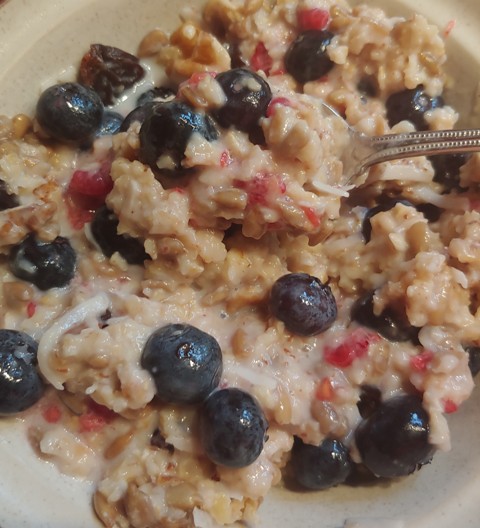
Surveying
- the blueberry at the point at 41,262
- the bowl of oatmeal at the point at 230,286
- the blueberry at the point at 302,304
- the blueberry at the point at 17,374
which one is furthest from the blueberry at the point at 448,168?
the blueberry at the point at 17,374

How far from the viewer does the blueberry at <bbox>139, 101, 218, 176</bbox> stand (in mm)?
1349

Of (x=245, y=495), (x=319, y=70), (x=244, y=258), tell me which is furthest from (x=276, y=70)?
(x=245, y=495)

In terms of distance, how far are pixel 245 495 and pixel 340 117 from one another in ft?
3.00

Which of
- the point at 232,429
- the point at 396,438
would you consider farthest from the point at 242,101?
the point at 396,438

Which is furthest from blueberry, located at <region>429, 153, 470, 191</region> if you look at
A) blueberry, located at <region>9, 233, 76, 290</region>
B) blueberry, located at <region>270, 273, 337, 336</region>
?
blueberry, located at <region>9, 233, 76, 290</region>

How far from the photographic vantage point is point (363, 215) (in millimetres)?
1694

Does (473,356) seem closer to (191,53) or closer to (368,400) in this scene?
(368,400)

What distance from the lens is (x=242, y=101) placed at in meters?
1.40

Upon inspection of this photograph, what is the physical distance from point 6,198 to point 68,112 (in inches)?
9.7

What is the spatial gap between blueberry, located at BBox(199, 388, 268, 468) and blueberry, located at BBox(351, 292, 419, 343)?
14.0 inches

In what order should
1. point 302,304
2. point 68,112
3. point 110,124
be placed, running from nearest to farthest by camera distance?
point 302,304
point 68,112
point 110,124

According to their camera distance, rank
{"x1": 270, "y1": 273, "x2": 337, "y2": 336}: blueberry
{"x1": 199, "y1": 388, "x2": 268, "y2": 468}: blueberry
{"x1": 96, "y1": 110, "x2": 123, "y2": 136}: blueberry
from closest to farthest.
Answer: {"x1": 199, "y1": 388, "x2": 268, "y2": 468}: blueberry
{"x1": 270, "y1": 273, "x2": 337, "y2": 336}: blueberry
{"x1": 96, "y1": 110, "x2": 123, "y2": 136}: blueberry

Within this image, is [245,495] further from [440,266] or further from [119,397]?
[440,266]

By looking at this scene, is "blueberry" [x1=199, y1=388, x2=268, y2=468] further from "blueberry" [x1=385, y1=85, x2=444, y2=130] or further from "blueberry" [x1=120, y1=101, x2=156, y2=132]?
"blueberry" [x1=385, y1=85, x2=444, y2=130]
